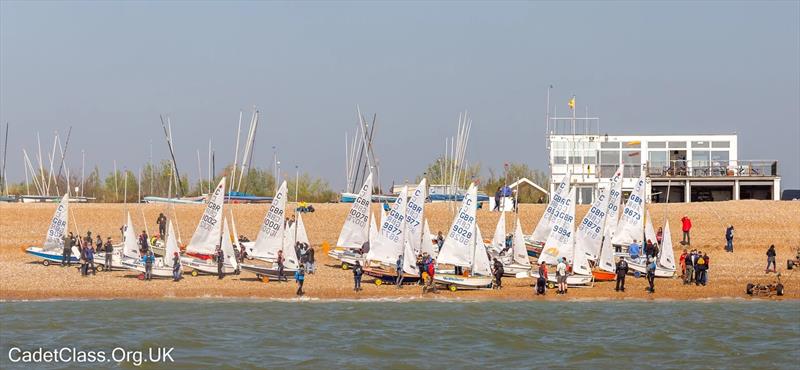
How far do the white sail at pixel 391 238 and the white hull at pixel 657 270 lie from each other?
31.3 ft

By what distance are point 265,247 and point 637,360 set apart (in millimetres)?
18514

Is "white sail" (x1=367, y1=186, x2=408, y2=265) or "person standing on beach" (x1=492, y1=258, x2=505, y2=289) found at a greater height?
"white sail" (x1=367, y1=186, x2=408, y2=265)

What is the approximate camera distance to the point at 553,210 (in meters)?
55.2

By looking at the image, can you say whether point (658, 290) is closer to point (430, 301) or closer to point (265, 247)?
point (430, 301)

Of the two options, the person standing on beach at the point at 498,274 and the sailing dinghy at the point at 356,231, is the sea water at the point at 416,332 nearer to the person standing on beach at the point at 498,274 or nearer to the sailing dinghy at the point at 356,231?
the person standing on beach at the point at 498,274

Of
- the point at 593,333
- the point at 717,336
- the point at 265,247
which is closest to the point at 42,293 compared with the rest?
the point at 265,247

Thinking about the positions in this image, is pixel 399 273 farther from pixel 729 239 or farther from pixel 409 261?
pixel 729 239

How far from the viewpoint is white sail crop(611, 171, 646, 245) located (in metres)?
53.7

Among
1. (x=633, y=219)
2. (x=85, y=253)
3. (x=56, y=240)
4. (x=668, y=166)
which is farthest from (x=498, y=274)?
(x=668, y=166)

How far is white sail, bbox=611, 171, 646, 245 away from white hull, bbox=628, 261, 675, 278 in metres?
3.04

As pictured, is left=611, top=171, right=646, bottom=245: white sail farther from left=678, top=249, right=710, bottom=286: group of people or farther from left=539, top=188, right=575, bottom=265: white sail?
left=678, top=249, right=710, bottom=286: group of people

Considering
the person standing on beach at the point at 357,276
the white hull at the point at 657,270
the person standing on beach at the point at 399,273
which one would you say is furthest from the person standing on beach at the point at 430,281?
the white hull at the point at 657,270

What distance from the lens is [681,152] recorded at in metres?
73.4

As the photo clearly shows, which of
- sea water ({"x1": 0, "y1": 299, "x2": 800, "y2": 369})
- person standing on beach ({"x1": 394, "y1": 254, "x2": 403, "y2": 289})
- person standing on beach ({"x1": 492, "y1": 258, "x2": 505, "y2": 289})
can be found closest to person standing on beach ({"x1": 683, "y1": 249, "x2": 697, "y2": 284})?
sea water ({"x1": 0, "y1": 299, "x2": 800, "y2": 369})
